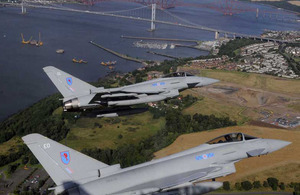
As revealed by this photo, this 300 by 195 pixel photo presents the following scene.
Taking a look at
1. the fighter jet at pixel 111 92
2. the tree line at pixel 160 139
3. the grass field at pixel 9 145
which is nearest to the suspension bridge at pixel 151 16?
the tree line at pixel 160 139

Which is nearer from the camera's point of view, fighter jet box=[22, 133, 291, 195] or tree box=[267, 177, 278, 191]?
fighter jet box=[22, 133, 291, 195]

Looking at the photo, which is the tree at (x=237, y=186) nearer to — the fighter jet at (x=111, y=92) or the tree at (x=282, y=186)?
the tree at (x=282, y=186)

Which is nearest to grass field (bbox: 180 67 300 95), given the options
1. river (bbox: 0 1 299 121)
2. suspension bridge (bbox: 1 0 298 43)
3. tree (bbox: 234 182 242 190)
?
river (bbox: 0 1 299 121)

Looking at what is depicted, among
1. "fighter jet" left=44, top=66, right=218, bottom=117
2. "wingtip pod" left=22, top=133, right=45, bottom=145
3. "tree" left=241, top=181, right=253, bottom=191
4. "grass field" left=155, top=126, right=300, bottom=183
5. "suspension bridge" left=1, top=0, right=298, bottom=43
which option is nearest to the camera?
"wingtip pod" left=22, top=133, right=45, bottom=145

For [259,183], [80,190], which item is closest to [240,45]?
[259,183]

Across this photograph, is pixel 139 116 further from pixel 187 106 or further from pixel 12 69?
pixel 12 69

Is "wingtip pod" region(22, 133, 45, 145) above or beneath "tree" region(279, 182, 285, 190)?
above

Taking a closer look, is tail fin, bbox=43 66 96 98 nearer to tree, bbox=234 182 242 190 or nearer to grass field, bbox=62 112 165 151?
tree, bbox=234 182 242 190

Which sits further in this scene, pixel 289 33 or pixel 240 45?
pixel 289 33
